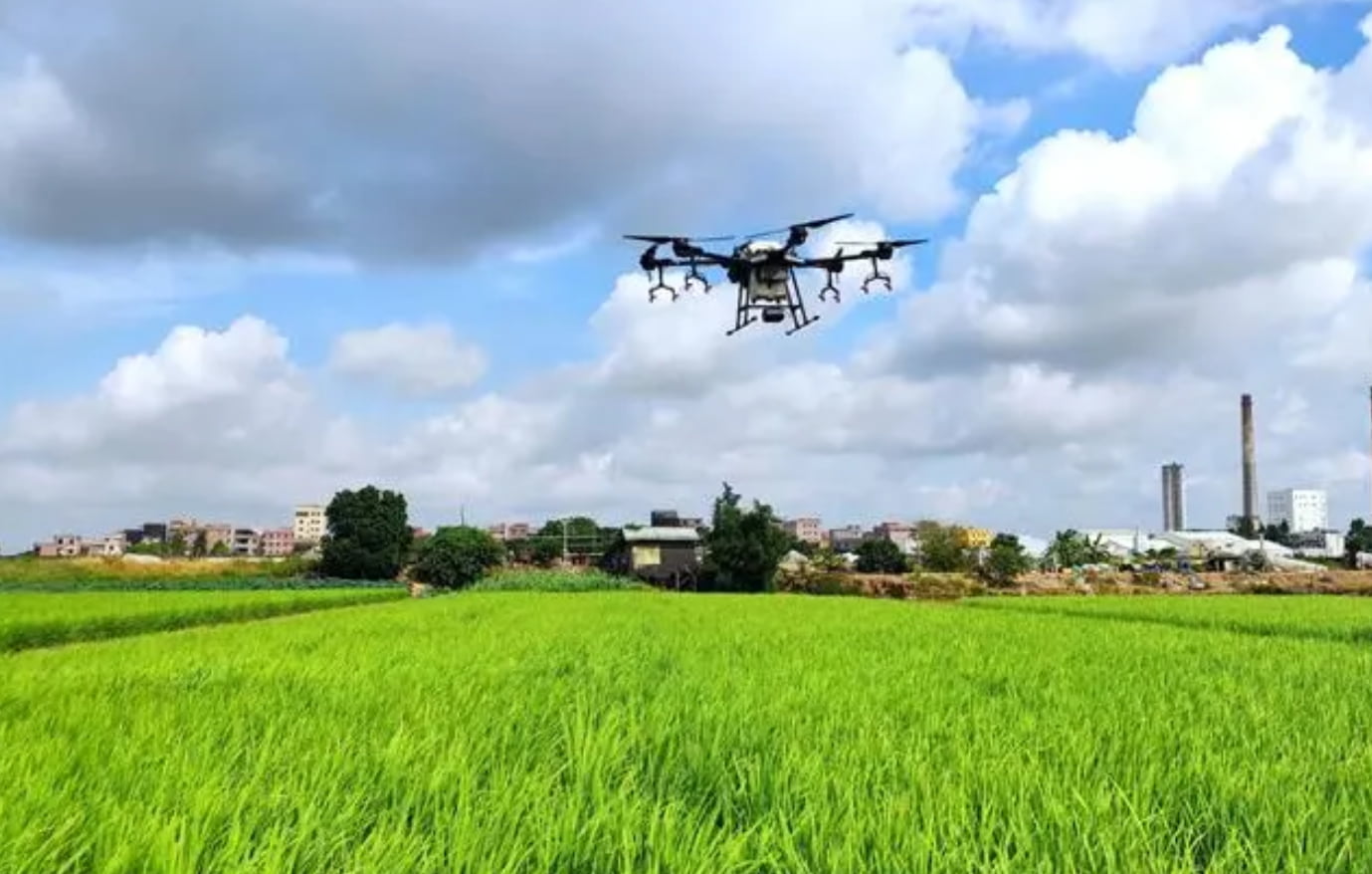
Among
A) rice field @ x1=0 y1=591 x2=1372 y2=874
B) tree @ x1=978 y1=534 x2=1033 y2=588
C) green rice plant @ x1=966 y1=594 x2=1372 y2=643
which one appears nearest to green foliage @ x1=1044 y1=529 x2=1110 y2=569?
tree @ x1=978 y1=534 x2=1033 y2=588

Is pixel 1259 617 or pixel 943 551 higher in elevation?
pixel 1259 617

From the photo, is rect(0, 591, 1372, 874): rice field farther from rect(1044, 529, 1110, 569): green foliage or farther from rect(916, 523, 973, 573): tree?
rect(1044, 529, 1110, 569): green foliage

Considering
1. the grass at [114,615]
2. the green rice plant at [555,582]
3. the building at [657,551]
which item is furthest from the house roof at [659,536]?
the grass at [114,615]

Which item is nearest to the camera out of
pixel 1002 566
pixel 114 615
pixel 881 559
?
pixel 114 615

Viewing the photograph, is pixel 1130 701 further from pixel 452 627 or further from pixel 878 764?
pixel 452 627

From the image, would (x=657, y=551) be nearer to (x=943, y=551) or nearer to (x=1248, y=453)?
(x=943, y=551)

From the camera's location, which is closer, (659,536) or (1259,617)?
(1259,617)

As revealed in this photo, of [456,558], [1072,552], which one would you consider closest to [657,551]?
[456,558]
